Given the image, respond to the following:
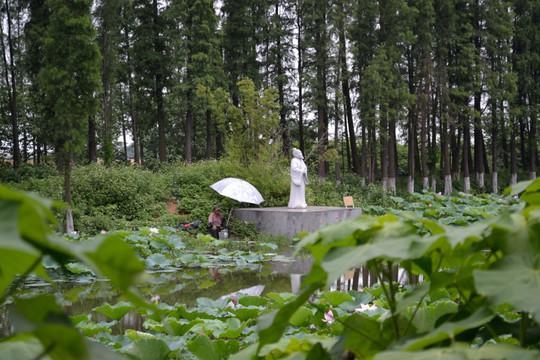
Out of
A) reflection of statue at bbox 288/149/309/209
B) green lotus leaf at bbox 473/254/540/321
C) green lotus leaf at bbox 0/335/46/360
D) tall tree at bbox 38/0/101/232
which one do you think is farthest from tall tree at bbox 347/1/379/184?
green lotus leaf at bbox 0/335/46/360

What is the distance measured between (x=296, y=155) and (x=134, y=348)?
37.3 feet

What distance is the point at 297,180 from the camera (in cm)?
1286

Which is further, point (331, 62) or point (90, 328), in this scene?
point (331, 62)

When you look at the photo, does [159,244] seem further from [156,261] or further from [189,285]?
[189,285]

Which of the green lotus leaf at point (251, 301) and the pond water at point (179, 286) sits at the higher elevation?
the green lotus leaf at point (251, 301)

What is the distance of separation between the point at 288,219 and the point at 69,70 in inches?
229

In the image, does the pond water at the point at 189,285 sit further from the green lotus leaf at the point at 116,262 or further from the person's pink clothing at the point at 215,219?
the green lotus leaf at the point at 116,262

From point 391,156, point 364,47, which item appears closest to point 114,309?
point 391,156

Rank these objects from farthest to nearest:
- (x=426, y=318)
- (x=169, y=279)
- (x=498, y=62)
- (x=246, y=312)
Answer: (x=498, y=62) → (x=169, y=279) → (x=246, y=312) → (x=426, y=318)

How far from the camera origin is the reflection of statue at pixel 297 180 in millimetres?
12727

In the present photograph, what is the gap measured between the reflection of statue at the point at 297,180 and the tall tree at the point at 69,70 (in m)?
A: 4.86

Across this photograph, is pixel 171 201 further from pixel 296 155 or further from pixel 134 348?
pixel 134 348

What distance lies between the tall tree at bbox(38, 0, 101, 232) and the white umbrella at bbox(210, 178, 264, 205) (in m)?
3.32

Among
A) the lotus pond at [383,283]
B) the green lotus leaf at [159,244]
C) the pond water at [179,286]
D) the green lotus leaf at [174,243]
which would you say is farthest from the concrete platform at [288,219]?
the lotus pond at [383,283]
